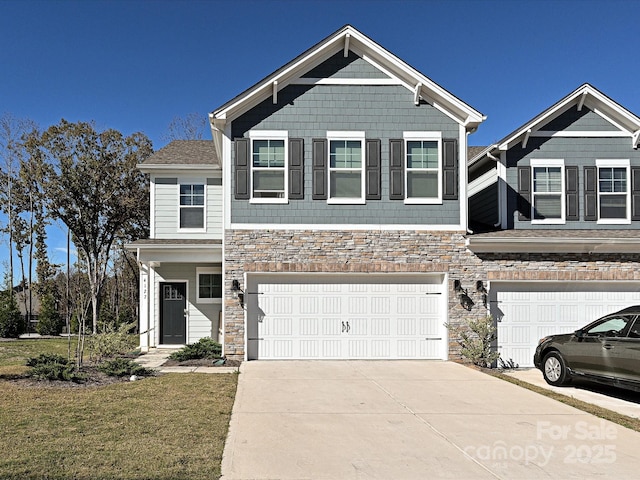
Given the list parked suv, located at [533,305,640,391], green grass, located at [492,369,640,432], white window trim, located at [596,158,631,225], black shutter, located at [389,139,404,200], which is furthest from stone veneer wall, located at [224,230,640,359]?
green grass, located at [492,369,640,432]

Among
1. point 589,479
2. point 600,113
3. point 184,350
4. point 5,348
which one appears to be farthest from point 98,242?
point 589,479

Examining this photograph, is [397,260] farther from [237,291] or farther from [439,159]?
[237,291]

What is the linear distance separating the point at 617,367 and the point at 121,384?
8863 mm

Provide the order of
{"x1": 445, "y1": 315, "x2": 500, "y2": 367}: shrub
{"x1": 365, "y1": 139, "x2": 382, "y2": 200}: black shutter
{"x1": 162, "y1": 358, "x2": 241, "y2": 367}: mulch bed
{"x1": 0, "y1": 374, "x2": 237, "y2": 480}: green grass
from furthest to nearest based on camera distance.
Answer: {"x1": 365, "y1": 139, "x2": 382, "y2": 200}: black shutter
{"x1": 445, "y1": 315, "x2": 500, "y2": 367}: shrub
{"x1": 162, "y1": 358, "x2": 241, "y2": 367}: mulch bed
{"x1": 0, "y1": 374, "x2": 237, "y2": 480}: green grass

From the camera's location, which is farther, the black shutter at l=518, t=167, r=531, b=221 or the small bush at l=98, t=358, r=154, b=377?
the black shutter at l=518, t=167, r=531, b=221

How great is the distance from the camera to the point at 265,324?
42.3ft

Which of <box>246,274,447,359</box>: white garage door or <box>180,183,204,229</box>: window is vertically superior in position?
<box>180,183,204,229</box>: window

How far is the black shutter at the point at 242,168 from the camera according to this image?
12812mm

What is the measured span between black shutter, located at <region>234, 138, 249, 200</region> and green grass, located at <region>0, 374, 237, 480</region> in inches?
188

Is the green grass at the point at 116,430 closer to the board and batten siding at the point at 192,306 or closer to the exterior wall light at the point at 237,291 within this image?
the exterior wall light at the point at 237,291

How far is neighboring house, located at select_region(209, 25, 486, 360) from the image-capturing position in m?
12.8

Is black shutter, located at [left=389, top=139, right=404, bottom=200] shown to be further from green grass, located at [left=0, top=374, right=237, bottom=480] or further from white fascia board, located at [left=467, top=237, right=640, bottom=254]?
green grass, located at [left=0, top=374, right=237, bottom=480]

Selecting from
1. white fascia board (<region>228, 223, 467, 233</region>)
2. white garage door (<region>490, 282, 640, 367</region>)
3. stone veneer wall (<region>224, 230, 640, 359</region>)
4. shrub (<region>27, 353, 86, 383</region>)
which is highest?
white fascia board (<region>228, 223, 467, 233</region>)

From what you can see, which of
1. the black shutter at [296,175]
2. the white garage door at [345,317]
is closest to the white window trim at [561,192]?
the white garage door at [345,317]
